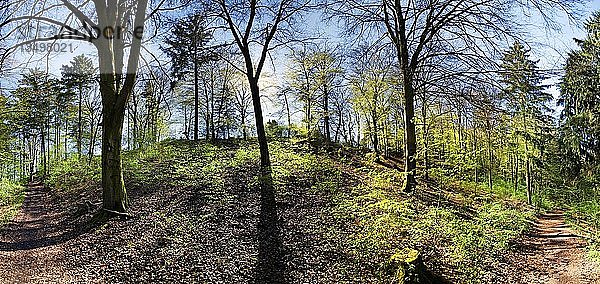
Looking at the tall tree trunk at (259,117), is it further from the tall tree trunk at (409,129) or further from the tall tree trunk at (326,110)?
the tall tree trunk at (326,110)

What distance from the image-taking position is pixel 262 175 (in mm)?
11891

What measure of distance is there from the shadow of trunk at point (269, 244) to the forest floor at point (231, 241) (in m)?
0.04

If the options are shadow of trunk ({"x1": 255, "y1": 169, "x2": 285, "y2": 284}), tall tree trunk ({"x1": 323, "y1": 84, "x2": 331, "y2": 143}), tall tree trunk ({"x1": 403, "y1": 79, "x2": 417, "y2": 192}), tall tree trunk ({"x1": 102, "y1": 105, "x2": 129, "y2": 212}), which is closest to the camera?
shadow of trunk ({"x1": 255, "y1": 169, "x2": 285, "y2": 284})

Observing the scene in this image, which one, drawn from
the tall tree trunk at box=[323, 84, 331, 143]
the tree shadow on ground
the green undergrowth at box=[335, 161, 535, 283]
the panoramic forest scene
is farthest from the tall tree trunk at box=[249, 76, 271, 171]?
the tall tree trunk at box=[323, 84, 331, 143]

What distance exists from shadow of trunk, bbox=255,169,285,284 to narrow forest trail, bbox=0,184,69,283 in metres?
3.20

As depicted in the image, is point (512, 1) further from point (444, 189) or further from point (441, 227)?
point (444, 189)

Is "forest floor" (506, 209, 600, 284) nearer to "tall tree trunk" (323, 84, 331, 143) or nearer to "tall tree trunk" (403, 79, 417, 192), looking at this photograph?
"tall tree trunk" (403, 79, 417, 192)

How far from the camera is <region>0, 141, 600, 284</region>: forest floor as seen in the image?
628cm

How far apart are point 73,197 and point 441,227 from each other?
1164cm

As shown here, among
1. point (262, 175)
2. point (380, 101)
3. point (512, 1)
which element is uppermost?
point (512, 1)

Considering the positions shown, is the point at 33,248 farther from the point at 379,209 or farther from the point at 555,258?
the point at 555,258

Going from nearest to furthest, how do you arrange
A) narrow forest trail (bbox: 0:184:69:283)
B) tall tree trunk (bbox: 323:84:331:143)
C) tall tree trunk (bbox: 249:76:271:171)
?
narrow forest trail (bbox: 0:184:69:283) < tall tree trunk (bbox: 249:76:271:171) < tall tree trunk (bbox: 323:84:331:143)

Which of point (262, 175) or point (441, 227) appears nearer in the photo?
point (441, 227)

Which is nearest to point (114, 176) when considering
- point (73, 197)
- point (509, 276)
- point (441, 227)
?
point (73, 197)
